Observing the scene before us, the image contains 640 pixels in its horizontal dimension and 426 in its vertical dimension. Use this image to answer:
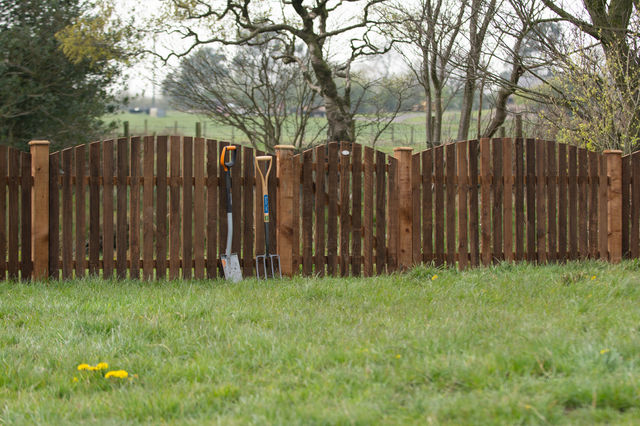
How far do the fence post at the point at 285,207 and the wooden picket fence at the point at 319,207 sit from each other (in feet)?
0.04

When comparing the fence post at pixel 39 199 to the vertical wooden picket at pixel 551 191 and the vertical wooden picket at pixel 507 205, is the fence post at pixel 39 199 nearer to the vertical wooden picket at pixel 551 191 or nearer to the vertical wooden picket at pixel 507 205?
the vertical wooden picket at pixel 507 205

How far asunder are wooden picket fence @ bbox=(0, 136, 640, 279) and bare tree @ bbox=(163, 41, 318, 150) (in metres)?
7.32

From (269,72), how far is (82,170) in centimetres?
849

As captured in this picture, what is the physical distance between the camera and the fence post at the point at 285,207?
7504 mm

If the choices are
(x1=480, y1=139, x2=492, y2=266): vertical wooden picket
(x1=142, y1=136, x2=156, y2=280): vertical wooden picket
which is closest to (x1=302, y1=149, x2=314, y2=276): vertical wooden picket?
(x1=142, y1=136, x2=156, y2=280): vertical wooden picket

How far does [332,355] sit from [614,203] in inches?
224

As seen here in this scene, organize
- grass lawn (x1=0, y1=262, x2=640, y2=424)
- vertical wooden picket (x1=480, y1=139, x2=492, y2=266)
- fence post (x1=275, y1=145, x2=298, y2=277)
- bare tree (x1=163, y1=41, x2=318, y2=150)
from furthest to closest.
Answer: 1. bare tree (x1=163, y1=41, x2=318, y2=150)
2. vertical wooden picket (x1=480, y1=139, x2=492, y2=266)
3. fence post (x1=275, y1=145, x2=298, y2=277)
4. grass lawn (x1=0, y1=262, x2=640, y2=424)

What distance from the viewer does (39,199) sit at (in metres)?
7.15

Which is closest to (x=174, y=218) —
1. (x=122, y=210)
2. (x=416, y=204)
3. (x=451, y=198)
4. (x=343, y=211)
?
(x=122, y=210)

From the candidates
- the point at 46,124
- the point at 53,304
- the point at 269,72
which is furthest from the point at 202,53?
the point at 53,304

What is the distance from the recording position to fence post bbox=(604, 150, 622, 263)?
832 cm

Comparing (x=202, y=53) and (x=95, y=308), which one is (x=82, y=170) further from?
(x=202, y=53)

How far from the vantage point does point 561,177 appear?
823cm

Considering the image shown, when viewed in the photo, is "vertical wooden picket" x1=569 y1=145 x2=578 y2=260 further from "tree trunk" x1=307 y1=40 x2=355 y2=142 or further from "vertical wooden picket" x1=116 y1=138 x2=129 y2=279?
"tree trunk" x1=307 y1=40 x2=355 y2=142
